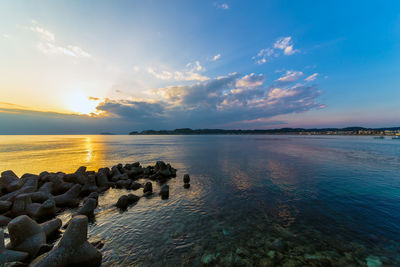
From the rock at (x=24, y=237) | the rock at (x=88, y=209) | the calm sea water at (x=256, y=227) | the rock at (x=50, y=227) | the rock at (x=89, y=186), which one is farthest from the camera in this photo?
the rock at (x=89, y=186)

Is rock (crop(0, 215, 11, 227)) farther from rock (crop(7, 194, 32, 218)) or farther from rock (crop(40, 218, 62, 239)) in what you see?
rock (crop(40, 218, 62, 239))

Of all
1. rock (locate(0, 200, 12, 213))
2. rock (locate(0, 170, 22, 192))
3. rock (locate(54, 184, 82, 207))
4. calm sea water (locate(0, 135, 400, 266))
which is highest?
rock (locate(0, 170, 22, 192))

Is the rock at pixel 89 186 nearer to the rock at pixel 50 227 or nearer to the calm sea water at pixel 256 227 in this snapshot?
the calm sea water at pixel 256 227

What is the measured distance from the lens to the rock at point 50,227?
8.12 meters

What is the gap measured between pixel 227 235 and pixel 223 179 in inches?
442

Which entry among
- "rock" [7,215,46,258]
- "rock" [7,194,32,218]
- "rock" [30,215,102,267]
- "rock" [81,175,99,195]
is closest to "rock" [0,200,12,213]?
"rock" [7,194,32,218]

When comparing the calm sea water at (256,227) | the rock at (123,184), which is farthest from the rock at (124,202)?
the rock at (123,184)

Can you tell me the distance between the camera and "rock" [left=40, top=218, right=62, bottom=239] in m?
8.12

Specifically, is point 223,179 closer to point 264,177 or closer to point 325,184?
point 264,177

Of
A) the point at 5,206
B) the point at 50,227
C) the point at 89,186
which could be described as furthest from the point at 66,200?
the point at 50,227

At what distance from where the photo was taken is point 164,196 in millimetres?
14320

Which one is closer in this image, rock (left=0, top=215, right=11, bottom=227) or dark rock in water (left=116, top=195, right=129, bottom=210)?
rock (left=0, top=215, right=11, bottom=227)

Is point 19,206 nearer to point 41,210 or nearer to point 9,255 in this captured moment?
point 41,210

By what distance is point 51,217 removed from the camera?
→ 1056 centimetres
